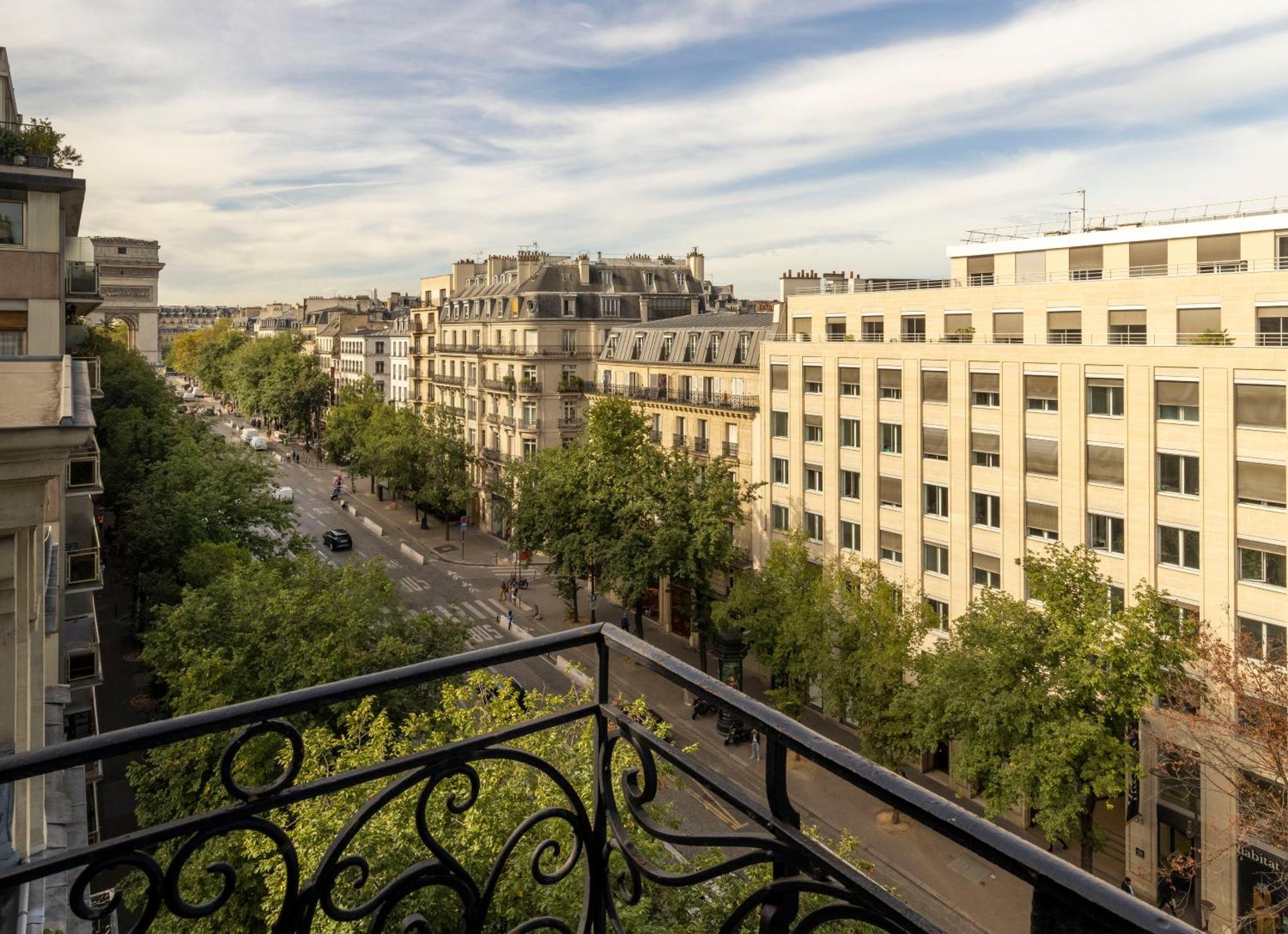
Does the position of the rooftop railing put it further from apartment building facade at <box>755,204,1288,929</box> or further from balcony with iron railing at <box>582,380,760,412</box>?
balcony with iron railing at <box>582,380,760,412</box>

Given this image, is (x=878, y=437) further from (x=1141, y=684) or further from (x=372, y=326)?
(x=372, y=326)

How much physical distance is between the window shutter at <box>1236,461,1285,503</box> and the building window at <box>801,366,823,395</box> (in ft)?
58.7

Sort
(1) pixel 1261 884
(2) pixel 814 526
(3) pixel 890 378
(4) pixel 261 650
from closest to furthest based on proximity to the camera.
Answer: (1) pixel 1261 884 < (4) pixel 261 650 < (3) pixel 890 378 < (2) pixel 814 526

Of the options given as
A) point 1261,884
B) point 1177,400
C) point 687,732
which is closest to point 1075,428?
point 1177,400

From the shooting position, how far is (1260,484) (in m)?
26.6

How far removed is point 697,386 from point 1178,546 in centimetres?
2692

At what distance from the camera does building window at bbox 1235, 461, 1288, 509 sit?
26.1 m

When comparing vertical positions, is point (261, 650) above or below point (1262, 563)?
below

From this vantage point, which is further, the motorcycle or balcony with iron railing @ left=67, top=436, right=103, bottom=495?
the motorcycle

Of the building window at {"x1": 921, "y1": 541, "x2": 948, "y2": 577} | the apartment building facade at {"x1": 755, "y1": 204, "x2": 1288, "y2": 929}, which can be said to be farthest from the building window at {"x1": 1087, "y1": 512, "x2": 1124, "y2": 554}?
the building window at {"x1": 921, "y1": 541, "x2": 948, "y2": 577}

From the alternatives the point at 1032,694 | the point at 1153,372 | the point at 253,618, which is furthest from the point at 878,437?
the point at 253,618

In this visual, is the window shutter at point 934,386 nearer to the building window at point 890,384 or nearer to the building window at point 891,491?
the building window at point 890,384

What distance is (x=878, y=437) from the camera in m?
38.8

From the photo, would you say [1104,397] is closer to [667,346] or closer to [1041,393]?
[1041,393]
